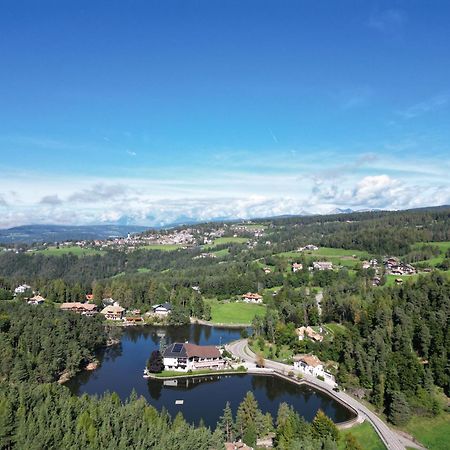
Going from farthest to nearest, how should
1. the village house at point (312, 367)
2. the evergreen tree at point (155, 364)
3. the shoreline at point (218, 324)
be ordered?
the shoreline at point (218, 324) < the evergreen tree at point (155, 364) < the village house at point (312, 367)

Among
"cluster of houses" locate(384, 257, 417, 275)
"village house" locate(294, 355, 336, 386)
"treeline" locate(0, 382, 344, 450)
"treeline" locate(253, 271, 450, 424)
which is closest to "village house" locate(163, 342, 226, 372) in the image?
"treeline" locate(253, 271, 450, 424)

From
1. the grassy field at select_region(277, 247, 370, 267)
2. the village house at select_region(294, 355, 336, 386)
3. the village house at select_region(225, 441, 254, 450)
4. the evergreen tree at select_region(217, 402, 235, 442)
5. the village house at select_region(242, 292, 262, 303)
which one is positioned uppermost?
the grassy field at select_region(277, 247, 370, 267)

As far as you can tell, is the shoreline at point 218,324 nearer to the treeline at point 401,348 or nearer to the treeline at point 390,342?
the treeline at point 390,342

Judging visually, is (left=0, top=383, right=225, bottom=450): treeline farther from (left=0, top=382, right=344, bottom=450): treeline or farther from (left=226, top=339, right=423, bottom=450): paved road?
(left=226, top=339, right=423, bottom=450): paved road

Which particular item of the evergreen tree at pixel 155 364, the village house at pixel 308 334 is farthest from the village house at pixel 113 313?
the village house at pixel 308 334

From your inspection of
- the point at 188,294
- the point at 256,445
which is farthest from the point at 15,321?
the point at 188,294

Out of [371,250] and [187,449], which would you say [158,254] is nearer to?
[371,250]
